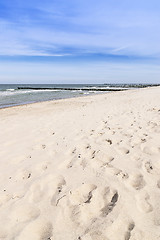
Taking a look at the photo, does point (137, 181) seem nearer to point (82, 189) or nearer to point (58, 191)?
point (82, 189)

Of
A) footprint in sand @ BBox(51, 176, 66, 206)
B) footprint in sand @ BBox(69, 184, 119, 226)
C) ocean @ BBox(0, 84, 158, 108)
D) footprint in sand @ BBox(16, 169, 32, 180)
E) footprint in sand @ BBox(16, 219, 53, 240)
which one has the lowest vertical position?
ocean @ BBox(0, 84, 158, 108)

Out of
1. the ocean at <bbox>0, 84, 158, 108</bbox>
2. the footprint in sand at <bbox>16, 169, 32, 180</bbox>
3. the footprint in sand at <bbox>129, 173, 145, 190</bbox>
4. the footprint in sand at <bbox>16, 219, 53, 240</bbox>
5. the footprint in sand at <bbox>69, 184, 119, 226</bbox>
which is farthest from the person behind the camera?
the ocean at <bbox>0, 84, 158, 108</bbox>

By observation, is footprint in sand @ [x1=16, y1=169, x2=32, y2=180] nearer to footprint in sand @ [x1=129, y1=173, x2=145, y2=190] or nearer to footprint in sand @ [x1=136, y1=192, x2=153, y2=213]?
footprint in sand @ [x1=129, y1=173, x2=145, y2=190]

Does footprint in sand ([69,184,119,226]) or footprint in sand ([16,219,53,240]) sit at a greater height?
footprint in sand ([69,184,119,226])

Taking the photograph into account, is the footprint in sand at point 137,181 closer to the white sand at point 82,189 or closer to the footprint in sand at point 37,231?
the white sand at point 82,189

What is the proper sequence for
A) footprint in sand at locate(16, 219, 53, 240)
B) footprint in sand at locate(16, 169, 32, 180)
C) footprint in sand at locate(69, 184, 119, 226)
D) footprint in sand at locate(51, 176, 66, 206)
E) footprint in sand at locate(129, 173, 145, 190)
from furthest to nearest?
footprint in sand at locate(16, 169, 32, 180) → footprint in sand at locate(129, 173, 145, 190) → footprint in sand at locate(51, 176, 66, 206) → footprint in sand at locate(69, 184, 119, 226) → footprint in sand at locate(16, 219, 53, 240)

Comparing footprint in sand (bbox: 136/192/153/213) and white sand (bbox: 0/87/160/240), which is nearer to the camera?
white sand (bbox: 0/87/160/240)

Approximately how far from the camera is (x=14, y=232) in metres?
1.94

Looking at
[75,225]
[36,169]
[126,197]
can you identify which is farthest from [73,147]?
[75,225]

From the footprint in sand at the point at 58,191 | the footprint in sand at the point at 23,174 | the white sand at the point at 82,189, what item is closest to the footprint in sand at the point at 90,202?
the white sand at the point at 82,189

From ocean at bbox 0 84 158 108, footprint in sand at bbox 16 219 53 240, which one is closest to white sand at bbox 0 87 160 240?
footprint in sand at bbox 16 219 53 240

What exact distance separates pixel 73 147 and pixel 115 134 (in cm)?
126

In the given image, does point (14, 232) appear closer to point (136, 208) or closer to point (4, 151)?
point (136, 208)

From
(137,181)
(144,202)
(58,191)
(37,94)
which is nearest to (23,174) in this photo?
(58,191)
